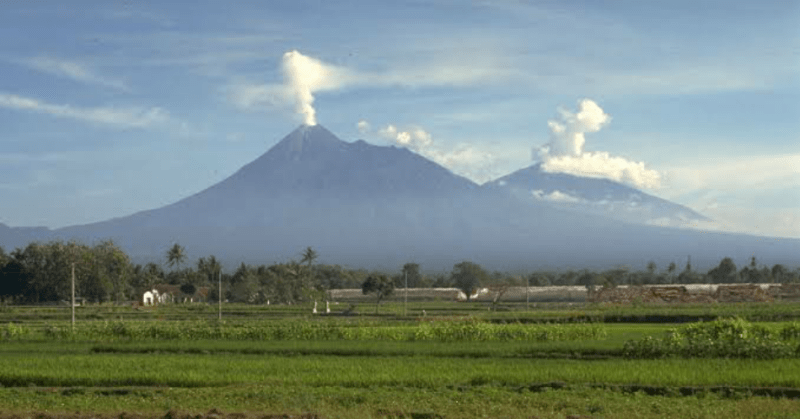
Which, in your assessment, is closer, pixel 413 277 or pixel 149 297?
pixel 149 297

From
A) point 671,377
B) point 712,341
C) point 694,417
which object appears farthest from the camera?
point 712,341

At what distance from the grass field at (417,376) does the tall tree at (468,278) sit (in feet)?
211

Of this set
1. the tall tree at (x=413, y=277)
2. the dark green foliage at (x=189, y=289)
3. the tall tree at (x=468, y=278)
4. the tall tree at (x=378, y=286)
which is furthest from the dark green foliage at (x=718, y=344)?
the tall tree at (x=413, y=277)

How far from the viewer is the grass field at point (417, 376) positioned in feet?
61.5

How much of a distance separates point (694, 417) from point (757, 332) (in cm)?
1152

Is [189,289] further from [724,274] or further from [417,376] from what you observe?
[417,376]

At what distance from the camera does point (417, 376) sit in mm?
22531

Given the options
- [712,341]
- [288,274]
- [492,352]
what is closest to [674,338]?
[712,341]

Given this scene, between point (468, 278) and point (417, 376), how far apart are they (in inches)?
3458

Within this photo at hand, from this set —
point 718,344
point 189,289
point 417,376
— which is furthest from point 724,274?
point 417,376

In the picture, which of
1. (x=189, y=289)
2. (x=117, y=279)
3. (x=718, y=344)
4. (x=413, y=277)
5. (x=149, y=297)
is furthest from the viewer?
(x=413, y=277)

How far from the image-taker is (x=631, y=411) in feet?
60.1

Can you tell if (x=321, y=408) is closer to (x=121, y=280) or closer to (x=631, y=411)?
(x=631, y=411)

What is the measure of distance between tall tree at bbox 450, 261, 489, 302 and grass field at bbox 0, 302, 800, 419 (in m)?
64.3
